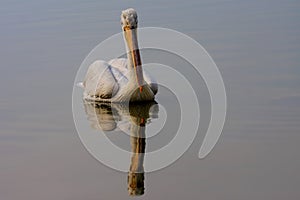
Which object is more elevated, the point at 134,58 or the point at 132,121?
the point at 134,58

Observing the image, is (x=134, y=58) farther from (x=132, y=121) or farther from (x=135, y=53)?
(x=132, y=121)

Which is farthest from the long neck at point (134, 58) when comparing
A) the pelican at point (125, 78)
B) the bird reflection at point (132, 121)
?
the bird reflection at point (132, 121)

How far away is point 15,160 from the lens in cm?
845

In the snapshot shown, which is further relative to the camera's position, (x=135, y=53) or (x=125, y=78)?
(x=125, y=78)

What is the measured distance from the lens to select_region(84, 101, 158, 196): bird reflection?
26.4 ft

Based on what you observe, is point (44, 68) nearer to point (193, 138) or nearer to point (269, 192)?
point (193, 138)

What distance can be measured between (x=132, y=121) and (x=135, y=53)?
1094 mm

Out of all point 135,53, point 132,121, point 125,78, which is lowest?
point 132,121

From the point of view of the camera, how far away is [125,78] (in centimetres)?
1069

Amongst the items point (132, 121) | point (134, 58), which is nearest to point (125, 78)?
point (134, 58)

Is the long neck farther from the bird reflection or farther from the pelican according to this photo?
the bird reflection

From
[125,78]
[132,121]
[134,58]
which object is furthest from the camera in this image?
[125,78]

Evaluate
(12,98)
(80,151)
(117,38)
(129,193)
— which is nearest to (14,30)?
(117,38)

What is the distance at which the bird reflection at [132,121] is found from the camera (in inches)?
316
